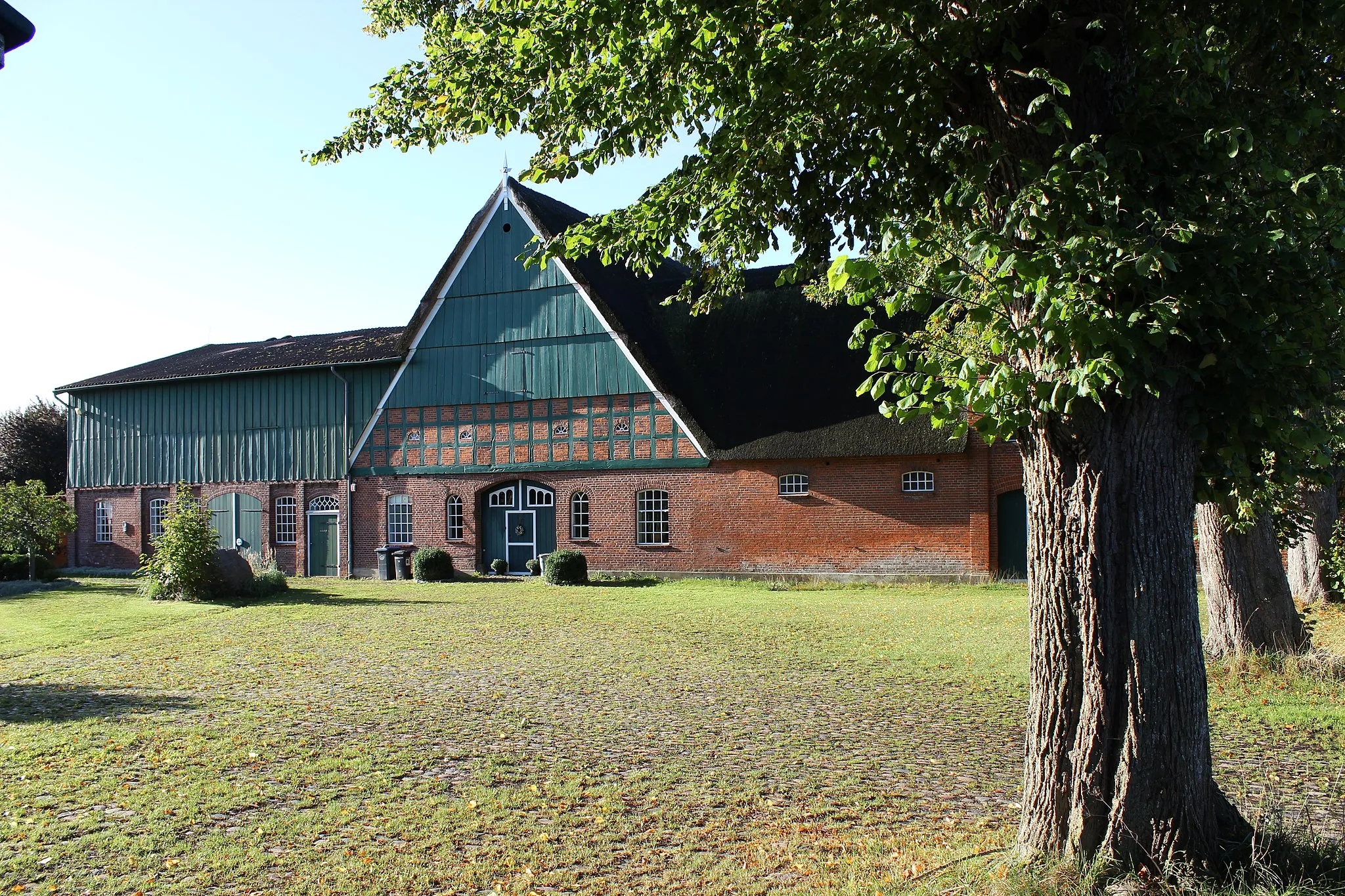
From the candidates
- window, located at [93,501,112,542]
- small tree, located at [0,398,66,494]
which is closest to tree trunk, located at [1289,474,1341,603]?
window, located at [93,501,112,542]

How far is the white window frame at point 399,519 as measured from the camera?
29281 mm

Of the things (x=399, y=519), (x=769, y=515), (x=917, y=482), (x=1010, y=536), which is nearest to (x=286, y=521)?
(x=399, y=519)

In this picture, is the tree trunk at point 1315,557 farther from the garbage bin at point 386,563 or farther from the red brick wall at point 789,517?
the garbage bin at point 386,563

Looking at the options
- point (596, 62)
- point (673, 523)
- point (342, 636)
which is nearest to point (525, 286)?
point (673, 523)

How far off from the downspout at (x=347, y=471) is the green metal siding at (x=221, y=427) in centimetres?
11

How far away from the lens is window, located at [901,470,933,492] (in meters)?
23.7

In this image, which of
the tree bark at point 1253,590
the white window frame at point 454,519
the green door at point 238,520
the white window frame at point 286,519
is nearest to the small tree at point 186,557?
the white window frame at point 454,519

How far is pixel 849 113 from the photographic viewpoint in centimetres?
575

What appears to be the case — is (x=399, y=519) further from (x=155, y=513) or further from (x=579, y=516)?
(x=155, y=513)

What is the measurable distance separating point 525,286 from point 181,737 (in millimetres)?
20406

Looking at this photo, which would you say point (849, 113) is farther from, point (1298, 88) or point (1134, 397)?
point (1298, 88)

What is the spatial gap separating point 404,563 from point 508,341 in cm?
678

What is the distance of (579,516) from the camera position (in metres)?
27.2

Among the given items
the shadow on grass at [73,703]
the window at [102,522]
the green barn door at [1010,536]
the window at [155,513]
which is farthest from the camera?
the window at [102,522]
